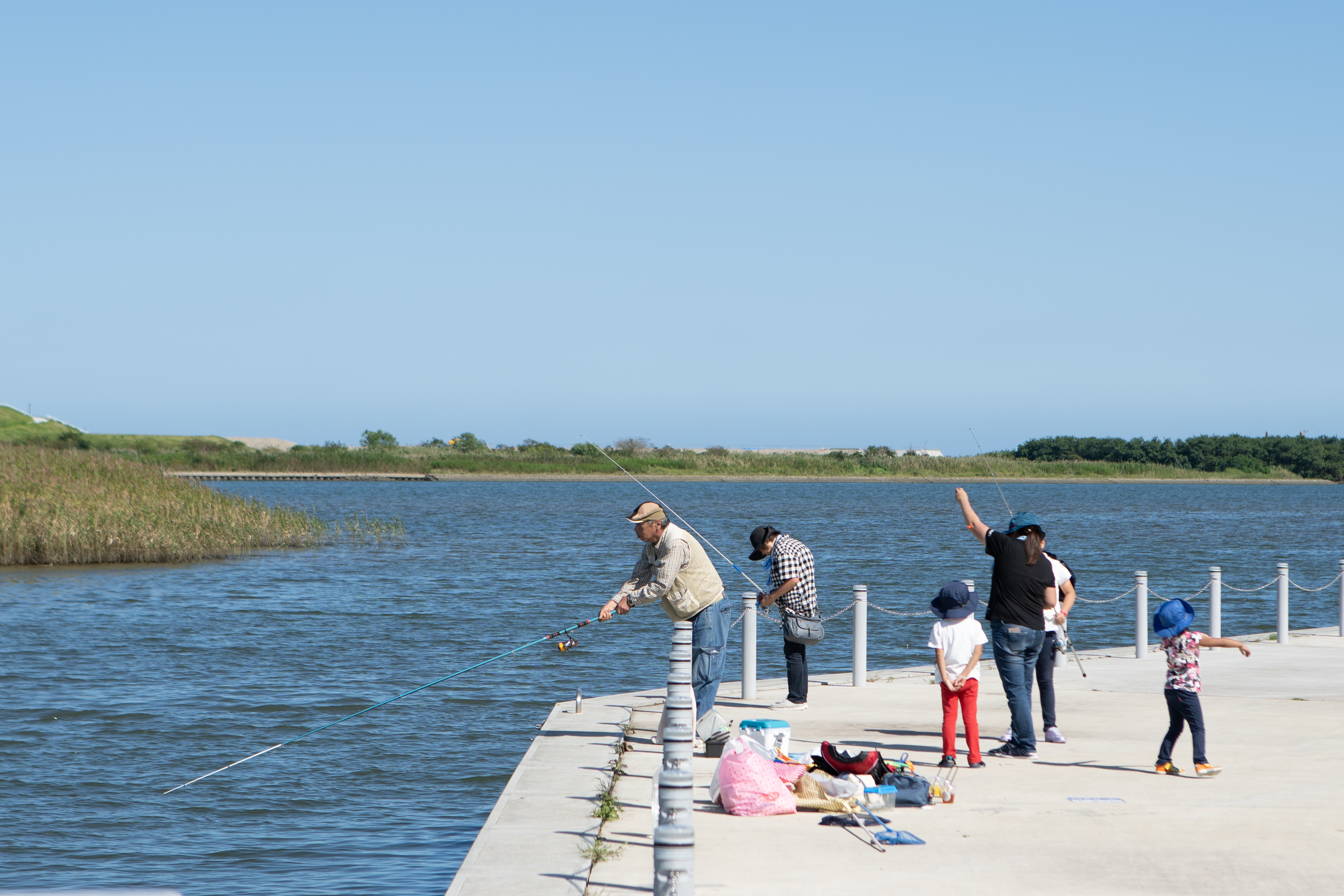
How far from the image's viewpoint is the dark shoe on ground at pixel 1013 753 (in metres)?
9.59

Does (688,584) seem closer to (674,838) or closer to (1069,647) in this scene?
(674,838)

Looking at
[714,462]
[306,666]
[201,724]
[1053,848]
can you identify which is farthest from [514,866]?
[714,462]

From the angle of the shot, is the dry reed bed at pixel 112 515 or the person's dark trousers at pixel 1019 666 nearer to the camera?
the person's dark trousers at pixel 1019 666

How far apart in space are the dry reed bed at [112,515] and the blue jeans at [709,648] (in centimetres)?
2421

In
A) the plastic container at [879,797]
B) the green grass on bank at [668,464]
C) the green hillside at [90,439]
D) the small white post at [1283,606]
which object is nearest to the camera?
the plastic container at [879,797]

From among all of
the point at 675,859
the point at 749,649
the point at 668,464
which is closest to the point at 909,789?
the point at 675,859

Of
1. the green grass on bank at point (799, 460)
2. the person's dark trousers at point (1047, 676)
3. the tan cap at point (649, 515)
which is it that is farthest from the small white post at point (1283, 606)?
the green grass on bank at point (799, 460)

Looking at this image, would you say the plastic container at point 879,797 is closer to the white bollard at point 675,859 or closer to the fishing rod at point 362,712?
the fishing rod at point 362,712

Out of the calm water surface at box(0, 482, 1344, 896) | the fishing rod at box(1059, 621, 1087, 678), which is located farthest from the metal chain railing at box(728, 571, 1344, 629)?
the fishing rod at box(1059, 621, 1087, 678)

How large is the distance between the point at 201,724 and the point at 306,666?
460 cm

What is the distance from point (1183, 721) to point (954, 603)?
1.76m

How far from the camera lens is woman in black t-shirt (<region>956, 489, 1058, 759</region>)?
941 centimetres

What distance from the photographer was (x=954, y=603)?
914 cm

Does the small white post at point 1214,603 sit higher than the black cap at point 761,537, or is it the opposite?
the black cap at point 761,537
